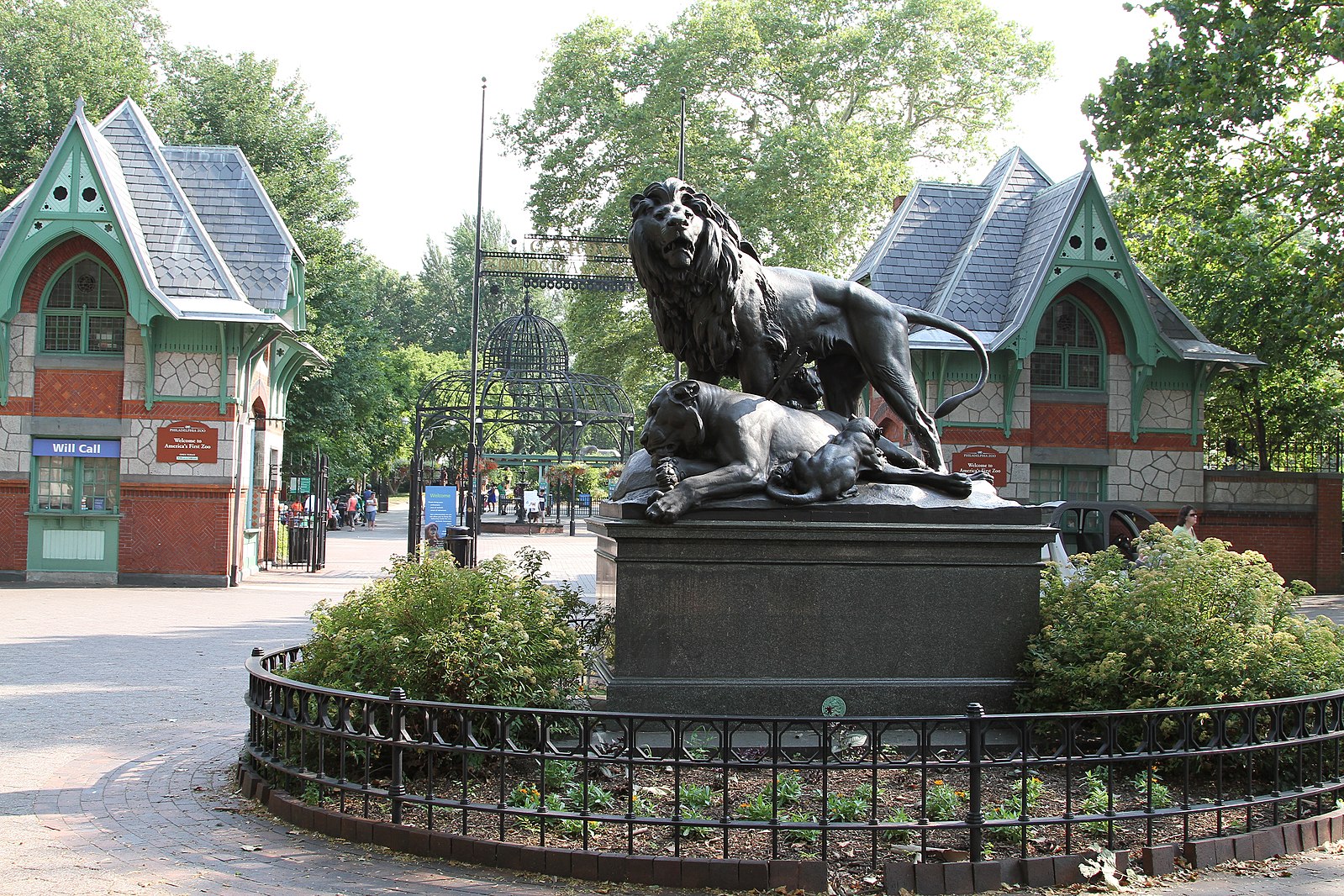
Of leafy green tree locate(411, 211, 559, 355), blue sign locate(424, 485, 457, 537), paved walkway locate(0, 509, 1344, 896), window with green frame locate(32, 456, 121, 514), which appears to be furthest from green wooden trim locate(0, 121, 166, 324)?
leafy green tree locate(411, 211, 559, 355)

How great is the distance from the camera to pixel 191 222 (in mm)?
23656

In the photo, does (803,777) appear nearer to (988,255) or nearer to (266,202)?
(988,255)

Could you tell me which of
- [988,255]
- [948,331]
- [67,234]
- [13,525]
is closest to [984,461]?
[988,255]

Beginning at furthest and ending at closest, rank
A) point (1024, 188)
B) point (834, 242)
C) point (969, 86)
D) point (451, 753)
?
point (969, 86) < point (834, 242) < point (1024, 188) < point (451, 753)

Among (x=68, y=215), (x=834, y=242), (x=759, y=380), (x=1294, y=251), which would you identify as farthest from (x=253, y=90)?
(x=759, y=380)

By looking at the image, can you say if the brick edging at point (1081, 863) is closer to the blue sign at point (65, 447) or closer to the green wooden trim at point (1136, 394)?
the green wooden trim at point (1136, 394)

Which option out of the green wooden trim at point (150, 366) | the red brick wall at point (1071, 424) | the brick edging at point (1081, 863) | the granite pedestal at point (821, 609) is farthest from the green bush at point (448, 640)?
the red brick wall at point (1071, 424)

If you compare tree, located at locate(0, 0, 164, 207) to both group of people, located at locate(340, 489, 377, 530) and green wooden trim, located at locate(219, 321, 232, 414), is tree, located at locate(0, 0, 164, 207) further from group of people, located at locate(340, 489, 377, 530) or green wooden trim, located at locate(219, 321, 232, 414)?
group of people, located at locate(340, 489, 377, 530)

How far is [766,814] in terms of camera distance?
17.8 feet

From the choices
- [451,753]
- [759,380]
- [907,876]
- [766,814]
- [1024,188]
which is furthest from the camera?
[1024,188]

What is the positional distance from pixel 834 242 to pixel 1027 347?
39.7 ft

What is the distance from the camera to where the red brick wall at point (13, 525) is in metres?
22.8

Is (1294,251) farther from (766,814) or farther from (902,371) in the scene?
(766,814)

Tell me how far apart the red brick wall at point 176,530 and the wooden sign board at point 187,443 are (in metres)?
0.56
